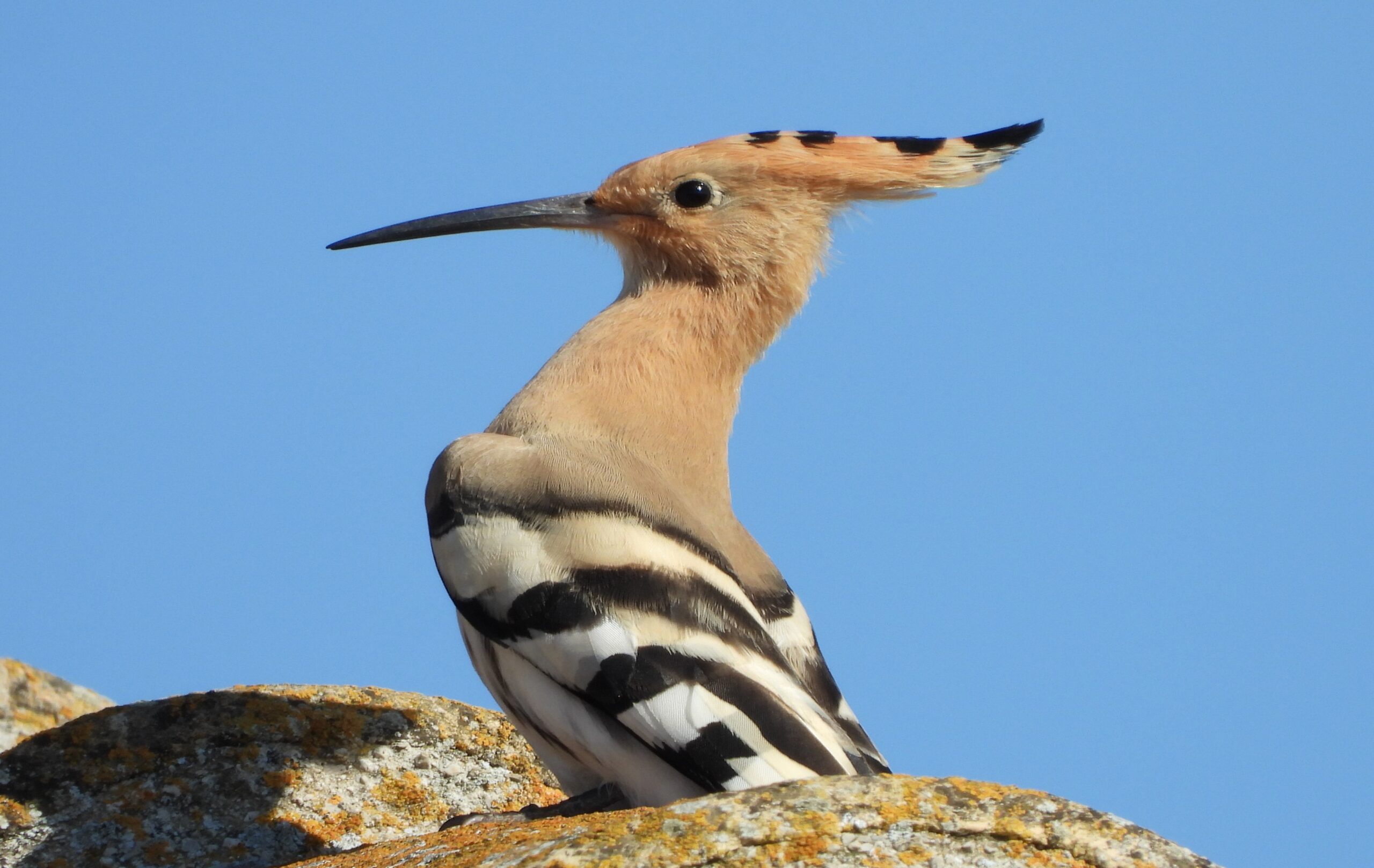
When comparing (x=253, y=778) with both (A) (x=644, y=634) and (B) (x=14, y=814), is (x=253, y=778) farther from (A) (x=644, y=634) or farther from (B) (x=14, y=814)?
(A) (x=644, y=634)

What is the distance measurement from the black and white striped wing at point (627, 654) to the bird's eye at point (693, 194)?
3.43 ft

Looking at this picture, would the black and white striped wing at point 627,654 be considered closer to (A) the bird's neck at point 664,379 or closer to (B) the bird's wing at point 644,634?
(B) the bird's wing at point 644,634

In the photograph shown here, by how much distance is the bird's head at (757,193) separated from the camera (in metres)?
3.29

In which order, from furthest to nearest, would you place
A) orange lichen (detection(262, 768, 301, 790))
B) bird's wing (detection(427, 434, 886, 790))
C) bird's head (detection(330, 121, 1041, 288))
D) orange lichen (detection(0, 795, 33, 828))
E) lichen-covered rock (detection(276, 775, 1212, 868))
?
1. bird's head (detection(330, 121, 1041, 288))
2. orange lichen (detection(262, 768, 301, 790))
3. orange lichen (detection(0, 795, 33, 828))
4. bird's wing (detection(427, 434, 886, 790))
5. lichen-covered rock (detection(276, 775, 1212, 868))

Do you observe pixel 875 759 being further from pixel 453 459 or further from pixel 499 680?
pixel 453 459

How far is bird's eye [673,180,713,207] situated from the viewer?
332 centimetres

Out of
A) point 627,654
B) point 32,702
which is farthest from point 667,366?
point 32,702

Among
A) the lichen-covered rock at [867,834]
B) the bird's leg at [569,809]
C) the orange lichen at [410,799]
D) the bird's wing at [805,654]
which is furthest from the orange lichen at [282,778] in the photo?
the lichen-covered rock at [867,834]

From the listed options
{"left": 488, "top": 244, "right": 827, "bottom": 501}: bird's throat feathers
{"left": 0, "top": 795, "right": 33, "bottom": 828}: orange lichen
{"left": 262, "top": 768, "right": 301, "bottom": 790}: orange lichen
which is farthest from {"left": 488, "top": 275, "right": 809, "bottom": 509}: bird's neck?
{"left": 0, "top": 795, "right": 33, "bottom": 828}: orange lichen

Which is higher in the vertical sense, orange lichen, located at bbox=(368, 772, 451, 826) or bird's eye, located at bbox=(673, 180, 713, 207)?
bird's eye, located at bbox=(673, 180, 713, 207)

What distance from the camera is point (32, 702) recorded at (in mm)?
3211

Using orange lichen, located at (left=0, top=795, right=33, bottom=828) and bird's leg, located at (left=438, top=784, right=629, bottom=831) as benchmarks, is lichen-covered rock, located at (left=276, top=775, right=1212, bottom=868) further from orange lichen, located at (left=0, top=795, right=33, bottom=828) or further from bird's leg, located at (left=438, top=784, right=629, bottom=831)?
orange lichen, located at (left=0, top=795, right=33, bottom=828)

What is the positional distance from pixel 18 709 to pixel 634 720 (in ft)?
5.50

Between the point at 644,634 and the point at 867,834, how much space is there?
1.02 metres
